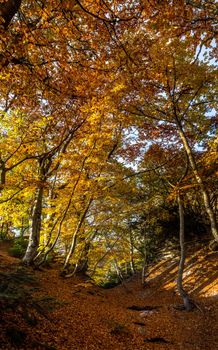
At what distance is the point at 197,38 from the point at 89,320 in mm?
9725

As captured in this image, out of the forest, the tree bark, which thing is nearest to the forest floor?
the forest

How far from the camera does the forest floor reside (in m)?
5.04

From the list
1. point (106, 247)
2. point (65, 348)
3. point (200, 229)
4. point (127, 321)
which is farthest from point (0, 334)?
point (200, 229)

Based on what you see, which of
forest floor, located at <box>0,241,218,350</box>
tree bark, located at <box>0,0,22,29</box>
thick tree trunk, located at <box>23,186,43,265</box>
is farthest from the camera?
thick tree trunk, located at <box>23,186,43,265</box>

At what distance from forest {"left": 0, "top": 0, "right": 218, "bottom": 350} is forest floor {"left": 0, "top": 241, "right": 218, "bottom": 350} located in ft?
2.89

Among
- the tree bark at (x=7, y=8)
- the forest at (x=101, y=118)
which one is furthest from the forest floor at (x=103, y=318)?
the tree bark at (x=7, y=8)

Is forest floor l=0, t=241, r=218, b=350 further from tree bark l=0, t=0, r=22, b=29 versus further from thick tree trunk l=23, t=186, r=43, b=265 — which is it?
tree bark l=0, t=0, r=22, b=29

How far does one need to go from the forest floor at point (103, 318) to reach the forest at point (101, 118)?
0.88 m

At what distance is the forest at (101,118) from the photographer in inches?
313

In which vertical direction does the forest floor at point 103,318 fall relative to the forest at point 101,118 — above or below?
below

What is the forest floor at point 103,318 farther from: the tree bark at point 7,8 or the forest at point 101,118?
the tree bark at point 7,8

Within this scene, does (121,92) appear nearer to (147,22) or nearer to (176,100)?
(176,100)

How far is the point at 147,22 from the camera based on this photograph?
26.7 feet

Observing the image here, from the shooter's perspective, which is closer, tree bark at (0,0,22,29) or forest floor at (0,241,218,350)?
forest floor at (0,241,218,350)
